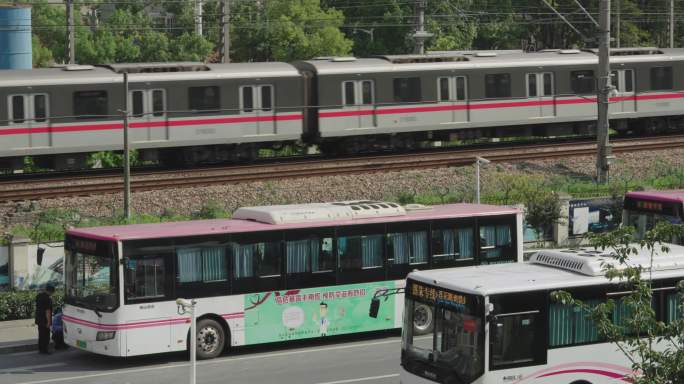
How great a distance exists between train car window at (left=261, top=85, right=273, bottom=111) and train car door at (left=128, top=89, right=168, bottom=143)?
10.6 feet

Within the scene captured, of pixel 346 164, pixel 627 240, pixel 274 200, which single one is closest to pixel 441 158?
pixel 346 164

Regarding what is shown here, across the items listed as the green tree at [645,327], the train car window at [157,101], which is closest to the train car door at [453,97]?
the train car window at [157,101]

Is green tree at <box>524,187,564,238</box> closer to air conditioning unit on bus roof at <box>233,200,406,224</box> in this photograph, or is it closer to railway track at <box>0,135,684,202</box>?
railway track at <box>0,135,684,202</box>

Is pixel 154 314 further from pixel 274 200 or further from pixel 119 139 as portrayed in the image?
pixel 119 139

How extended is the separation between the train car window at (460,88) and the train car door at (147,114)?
10011mm

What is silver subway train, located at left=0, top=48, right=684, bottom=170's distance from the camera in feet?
115

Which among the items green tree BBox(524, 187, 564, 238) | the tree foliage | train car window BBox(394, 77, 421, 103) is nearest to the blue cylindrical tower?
the tree foliage

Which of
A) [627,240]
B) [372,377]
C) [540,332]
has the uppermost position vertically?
[627,240]

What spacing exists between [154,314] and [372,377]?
366cm

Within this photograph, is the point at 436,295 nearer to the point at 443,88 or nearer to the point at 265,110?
the point at 265,110

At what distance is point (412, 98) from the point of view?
40094 millimetres

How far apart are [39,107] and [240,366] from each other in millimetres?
16083

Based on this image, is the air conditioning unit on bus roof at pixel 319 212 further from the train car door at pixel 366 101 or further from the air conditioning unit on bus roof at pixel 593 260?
the train car door at pixel 366 101

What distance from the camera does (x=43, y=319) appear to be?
21.5 m
